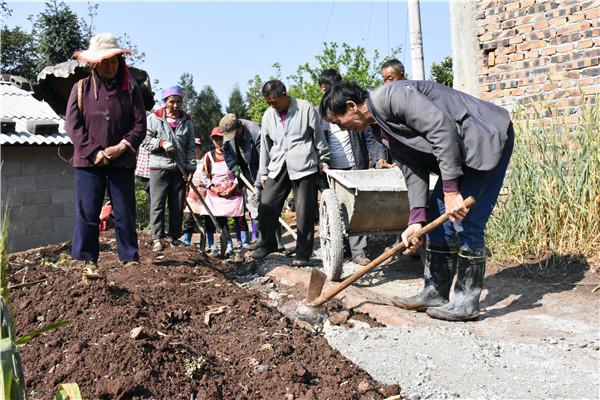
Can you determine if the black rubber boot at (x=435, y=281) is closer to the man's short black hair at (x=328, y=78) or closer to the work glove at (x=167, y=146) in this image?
the man's short black hair at (x=328, y=78)

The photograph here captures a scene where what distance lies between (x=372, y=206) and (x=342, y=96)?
1529 millimetres

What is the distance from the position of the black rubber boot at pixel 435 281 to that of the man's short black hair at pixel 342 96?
1182 mm

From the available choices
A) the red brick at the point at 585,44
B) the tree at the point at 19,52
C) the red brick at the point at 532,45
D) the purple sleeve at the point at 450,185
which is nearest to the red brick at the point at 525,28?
the red brick at the point at 532,45

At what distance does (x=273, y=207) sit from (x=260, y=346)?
3187mm

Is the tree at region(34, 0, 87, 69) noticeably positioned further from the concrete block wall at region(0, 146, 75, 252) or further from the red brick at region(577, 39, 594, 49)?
the red brick at region(577, 39, 594, 49)

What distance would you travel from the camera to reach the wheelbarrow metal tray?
214 inches

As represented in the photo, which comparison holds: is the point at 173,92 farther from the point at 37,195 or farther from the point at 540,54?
the point at 37,195

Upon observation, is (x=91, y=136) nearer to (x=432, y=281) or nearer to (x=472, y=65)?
(x=432, y=281)

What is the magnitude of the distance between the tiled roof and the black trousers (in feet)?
17.3

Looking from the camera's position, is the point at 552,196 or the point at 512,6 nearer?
the point at 552,196

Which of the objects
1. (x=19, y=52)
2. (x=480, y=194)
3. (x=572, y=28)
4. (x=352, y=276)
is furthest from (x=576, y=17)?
(x=19, y=52)

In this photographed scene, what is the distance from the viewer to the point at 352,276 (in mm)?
4410

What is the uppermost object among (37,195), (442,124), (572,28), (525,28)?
(525,28)

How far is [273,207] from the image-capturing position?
667 cm
